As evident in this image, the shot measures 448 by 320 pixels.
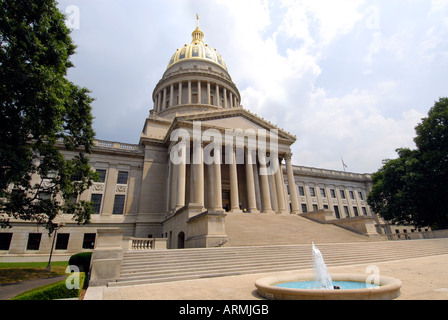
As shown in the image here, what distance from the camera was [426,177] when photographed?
29.1 m

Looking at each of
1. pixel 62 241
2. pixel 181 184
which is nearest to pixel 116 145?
pixel 62 241

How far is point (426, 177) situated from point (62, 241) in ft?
148

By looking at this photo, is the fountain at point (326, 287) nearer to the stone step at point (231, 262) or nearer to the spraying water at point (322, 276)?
the spraying water at point (322, 276)

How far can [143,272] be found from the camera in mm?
10844

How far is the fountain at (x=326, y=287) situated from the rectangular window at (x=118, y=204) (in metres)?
28.1

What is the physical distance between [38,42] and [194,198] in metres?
19.4

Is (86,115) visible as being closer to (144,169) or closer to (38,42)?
(38,42)

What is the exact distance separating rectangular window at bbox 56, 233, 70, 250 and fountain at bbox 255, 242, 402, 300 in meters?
28.9

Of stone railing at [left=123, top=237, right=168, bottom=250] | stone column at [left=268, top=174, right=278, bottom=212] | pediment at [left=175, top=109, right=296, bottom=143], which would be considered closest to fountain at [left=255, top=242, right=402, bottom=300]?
stone railing at [left=123, top=237, right=168, bottom=250]

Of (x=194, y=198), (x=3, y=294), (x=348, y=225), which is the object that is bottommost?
(x=3, y=294)

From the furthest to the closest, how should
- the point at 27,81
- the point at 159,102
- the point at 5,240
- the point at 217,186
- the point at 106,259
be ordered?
the point at 159,102
the point at 217,186
the point at 5,240
the point at 27,81
the point at 106,259

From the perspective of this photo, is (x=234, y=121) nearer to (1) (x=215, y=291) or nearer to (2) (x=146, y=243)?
(2) (x=146, y=243)
